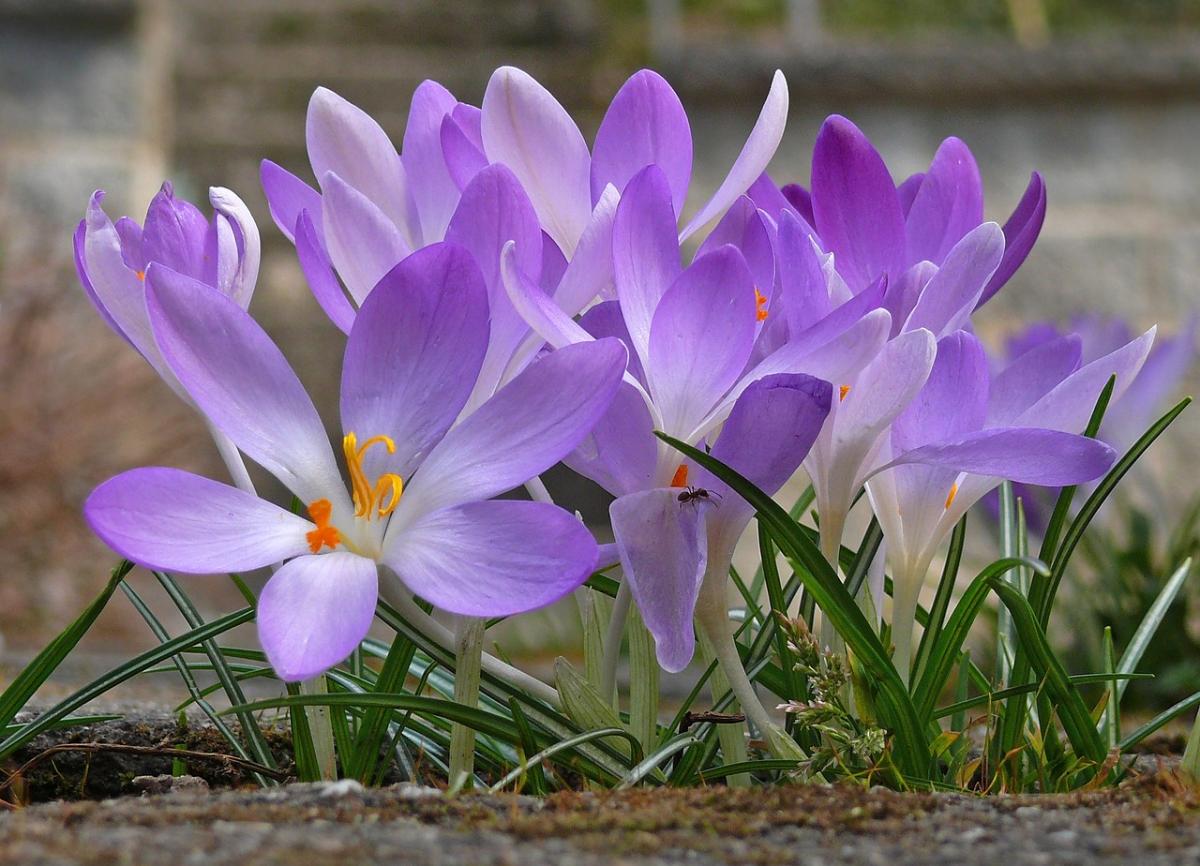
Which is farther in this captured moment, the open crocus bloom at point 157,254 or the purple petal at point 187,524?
the open crocus bloom at point 157,254

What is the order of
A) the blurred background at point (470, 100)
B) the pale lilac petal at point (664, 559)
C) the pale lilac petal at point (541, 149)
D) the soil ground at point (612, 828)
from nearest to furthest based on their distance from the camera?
1. the soil ground at point (612, 828)
2. the pale lilac petal at point (664, 559)
3. the pale lilac petal at point (541, 149)
4. the blurred background at point (470, 100)

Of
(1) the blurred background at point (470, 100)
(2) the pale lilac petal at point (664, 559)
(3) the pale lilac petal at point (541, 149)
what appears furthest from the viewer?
(1) the blurred background at point (470, 100)

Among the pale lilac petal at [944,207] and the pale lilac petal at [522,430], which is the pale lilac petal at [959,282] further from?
the pale lilac petal at [522,430]

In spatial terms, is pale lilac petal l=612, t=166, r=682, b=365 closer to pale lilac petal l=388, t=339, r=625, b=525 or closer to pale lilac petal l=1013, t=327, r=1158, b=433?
pale lilac petal l=388, t=339, r=625, b=525

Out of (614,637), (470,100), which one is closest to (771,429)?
(614,637)

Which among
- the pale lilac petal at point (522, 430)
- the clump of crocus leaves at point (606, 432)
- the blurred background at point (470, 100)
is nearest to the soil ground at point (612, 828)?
the clump of crocus leaves at point (606, 432)

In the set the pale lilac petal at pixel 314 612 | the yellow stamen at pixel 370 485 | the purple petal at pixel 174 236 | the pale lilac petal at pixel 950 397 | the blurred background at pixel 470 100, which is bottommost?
the pale lilac petal at pixel 314 612

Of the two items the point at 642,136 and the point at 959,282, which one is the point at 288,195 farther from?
the point at 959,282

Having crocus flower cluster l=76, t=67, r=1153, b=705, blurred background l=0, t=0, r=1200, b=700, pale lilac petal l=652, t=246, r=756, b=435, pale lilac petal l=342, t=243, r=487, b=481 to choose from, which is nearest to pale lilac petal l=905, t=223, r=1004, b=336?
crocus flower cluster l=76, t=67, r=1153, b=705
